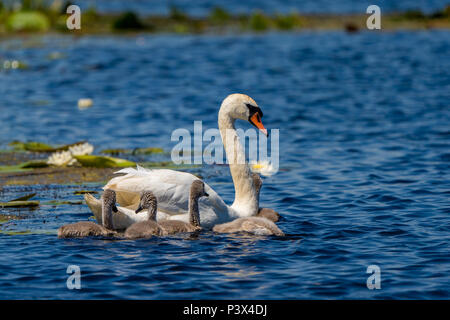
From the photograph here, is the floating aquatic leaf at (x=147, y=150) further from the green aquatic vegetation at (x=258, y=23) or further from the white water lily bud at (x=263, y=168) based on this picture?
the green aquatic vegetation at (x=258, y=23)

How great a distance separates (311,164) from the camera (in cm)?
1396

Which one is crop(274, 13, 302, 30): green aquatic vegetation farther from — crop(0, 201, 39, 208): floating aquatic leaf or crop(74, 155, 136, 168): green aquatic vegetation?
crop(0, 201, 39, 208): floating aquatic leaf

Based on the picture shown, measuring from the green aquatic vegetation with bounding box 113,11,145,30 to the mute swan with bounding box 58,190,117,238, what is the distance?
27.3m

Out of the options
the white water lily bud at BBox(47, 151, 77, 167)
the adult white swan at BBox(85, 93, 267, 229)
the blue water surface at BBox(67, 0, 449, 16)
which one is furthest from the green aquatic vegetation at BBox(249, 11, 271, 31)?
the adult white swan at BBox(85, 93, 267, 229)

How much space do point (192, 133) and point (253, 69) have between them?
32.3 feet

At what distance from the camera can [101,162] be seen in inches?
512

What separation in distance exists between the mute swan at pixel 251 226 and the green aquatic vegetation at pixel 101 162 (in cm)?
400

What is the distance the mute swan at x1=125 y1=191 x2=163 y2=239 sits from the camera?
29.3 ft

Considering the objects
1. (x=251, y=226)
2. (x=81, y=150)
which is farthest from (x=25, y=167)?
(x=251, y=226)

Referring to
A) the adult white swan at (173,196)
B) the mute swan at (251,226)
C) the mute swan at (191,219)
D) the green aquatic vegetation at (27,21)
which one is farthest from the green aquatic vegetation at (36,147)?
the green aquatic vegetation at (27,21)

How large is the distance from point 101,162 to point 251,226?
14.9 ft

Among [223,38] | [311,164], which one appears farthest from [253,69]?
[311,164]
